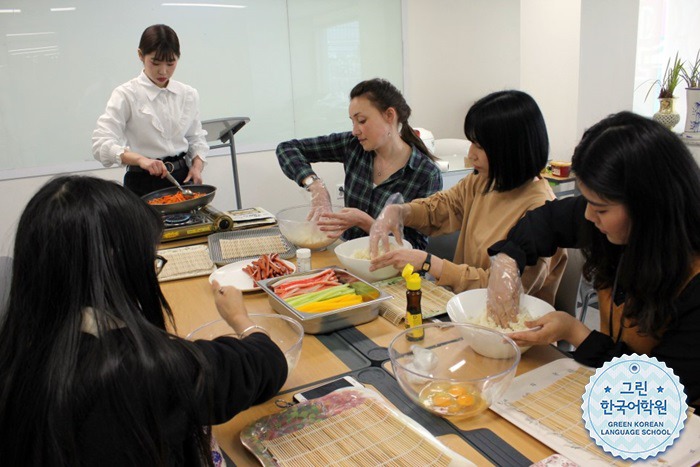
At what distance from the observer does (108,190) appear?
96 centimetres

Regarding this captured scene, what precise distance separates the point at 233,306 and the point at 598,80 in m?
3.98

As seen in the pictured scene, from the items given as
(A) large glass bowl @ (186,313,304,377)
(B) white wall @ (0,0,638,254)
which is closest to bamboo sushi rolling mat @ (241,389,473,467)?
(A) large glass bowl @ (186,313,304,377)

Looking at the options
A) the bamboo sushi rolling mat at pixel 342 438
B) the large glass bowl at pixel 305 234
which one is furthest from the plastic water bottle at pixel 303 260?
the bamboo sushi rolling mat at pixel 342 438

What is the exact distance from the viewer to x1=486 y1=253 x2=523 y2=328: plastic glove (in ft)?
4.86

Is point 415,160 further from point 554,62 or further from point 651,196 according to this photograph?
point 554,62

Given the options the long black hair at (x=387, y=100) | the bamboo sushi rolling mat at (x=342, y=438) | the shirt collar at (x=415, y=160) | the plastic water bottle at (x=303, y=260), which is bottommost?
the bamboo sushi rolling mat at (x=342, y=438)

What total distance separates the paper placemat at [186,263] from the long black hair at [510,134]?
1.06m

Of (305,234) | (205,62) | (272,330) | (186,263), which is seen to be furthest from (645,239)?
(205,62)

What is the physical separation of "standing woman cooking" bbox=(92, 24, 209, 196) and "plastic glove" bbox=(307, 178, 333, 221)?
0.81 meters

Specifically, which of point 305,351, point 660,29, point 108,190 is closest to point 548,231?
point 305,351

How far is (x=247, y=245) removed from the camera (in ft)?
7.66

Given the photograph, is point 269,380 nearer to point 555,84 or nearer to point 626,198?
point 626,198

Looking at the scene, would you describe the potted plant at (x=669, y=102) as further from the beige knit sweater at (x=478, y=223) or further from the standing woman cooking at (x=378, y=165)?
the beige knit sweater at (x=478, y=223)

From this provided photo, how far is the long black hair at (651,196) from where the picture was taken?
46.9 inches
